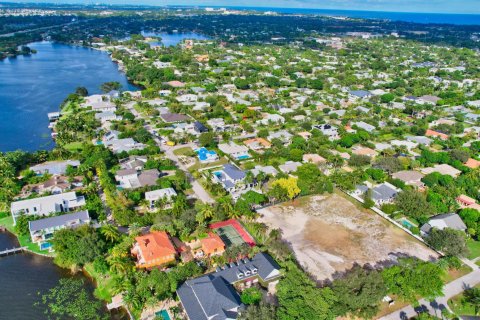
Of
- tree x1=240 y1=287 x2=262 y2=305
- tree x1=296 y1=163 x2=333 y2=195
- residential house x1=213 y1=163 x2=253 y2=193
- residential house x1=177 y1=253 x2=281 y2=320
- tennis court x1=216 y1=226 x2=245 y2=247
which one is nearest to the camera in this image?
→ residential house x1=177 y1=253 x2=281 y2=320

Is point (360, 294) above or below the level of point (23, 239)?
above

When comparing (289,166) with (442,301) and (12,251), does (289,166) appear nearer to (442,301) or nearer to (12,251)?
(442,301)

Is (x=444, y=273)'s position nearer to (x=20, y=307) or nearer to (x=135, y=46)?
(x=20, y=307)

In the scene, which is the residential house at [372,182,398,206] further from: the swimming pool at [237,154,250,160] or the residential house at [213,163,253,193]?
the swimming pool at [237,154,250,160]

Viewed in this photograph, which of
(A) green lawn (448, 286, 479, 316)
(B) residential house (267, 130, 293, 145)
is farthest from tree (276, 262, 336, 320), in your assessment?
(B) residential house (267, 130, 293, 145)

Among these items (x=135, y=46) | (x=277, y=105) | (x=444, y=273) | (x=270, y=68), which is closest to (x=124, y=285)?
(x=444, y=273)

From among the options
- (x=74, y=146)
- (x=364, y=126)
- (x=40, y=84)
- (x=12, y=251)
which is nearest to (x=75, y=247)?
(x=12, y=251)
